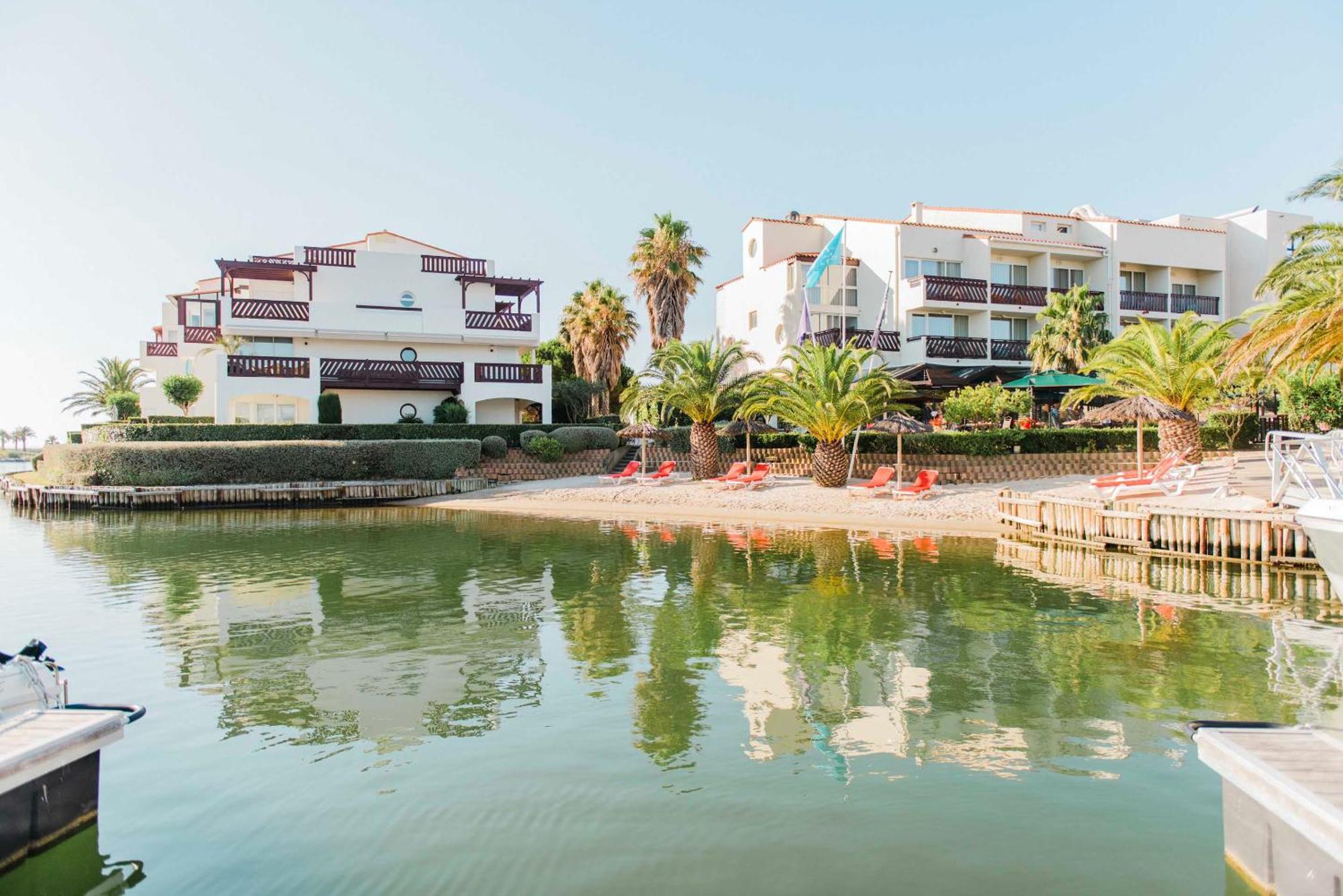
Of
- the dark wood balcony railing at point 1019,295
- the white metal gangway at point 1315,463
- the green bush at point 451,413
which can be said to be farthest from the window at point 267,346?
the white metal gangway at point 1315,463

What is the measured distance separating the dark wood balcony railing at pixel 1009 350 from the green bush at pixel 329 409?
30155 mm

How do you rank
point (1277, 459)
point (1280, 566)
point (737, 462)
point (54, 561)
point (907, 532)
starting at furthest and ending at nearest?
1. point (737, 462)
2. point (907, 532)
3. point (54, 561)
4. point (1280, 566)
5. point (1277, 459)

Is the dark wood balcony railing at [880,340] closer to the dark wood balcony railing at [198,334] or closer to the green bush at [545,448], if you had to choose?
the green bush at [545,448]

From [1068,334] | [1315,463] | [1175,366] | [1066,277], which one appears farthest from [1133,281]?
[1315,463]

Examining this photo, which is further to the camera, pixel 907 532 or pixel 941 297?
pixel 941 297

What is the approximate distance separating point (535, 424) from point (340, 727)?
3285 cm

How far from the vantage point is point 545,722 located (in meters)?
8.96

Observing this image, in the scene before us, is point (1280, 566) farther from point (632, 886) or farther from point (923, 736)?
point (632, 886)

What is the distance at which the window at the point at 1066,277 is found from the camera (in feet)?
145

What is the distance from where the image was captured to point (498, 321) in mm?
43750

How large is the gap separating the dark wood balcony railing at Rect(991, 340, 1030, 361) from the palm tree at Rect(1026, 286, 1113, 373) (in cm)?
272

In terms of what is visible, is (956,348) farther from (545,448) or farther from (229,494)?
(229,494)

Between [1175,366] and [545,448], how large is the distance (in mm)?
23601

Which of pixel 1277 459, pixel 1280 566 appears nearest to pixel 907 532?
pixel 1280 566
